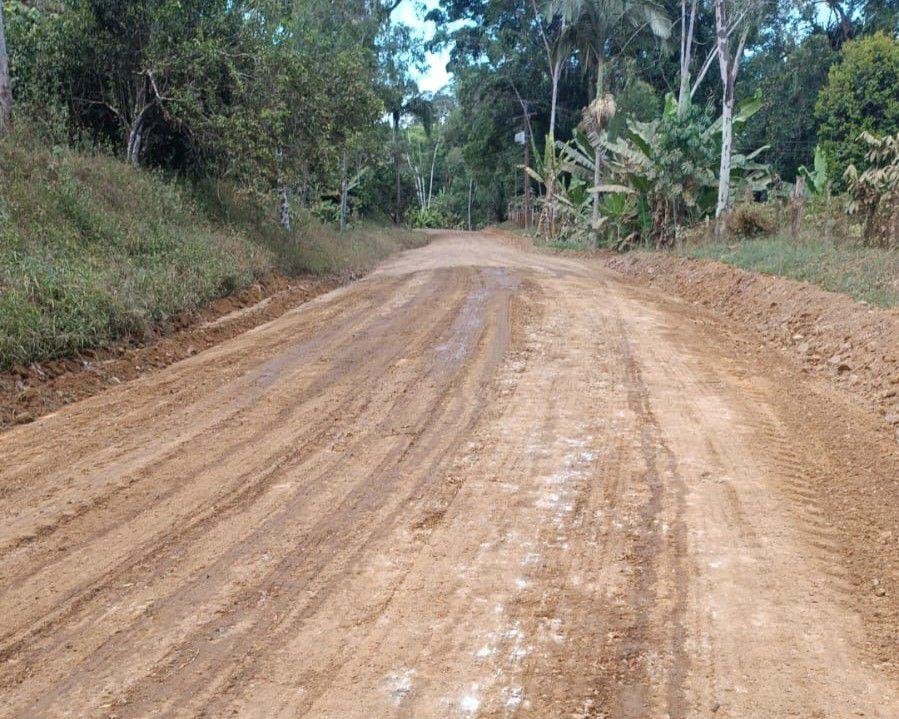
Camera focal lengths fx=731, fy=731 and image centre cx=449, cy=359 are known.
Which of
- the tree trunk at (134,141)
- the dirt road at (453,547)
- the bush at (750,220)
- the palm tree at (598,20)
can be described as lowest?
the dirt road at (453,547)

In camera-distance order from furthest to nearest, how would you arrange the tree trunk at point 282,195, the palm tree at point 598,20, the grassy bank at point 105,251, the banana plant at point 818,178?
1. the palm tree at point 598,20
2. the banana plant at point 818,178
3. the tree trunk at point 282,195
4. the grassy bank at point 105,251

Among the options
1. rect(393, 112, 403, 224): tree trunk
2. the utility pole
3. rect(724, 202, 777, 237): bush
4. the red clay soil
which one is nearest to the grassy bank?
the red clay soil

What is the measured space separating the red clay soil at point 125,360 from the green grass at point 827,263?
7610 millimetres

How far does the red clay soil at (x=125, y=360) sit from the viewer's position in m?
6.27

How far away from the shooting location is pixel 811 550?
12.3ft

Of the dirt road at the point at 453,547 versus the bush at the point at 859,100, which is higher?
the bush at the point at 859,100

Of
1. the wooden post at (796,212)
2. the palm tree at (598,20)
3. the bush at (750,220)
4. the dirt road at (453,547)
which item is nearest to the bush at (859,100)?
the palm tree at (598,20)

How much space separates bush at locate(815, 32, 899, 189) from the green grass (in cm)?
1397

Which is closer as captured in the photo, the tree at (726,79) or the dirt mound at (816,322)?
the dirt mound at (816,322)

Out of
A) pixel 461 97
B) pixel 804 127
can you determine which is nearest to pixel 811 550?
pixel 804 127

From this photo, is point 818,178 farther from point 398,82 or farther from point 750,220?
point 398,82

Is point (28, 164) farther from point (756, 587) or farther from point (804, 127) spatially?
point (804, 127)

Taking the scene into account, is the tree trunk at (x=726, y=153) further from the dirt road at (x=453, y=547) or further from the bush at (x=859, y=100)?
the bush at (x=859, y=100)

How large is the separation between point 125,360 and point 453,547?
5.19 meters
